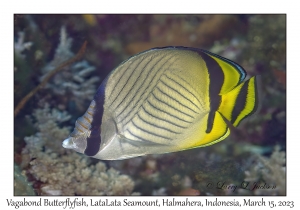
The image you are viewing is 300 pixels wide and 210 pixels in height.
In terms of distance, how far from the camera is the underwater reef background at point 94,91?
7.00 ft

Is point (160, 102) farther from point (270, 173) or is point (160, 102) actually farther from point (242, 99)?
point (270, 173)

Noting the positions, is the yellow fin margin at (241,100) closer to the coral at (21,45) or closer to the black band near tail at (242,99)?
the black band near tail at (242,99)

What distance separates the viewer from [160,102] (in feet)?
4.03

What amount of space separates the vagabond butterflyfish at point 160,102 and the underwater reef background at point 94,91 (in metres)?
0.96

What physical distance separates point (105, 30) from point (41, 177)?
181 cm

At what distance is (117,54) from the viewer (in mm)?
3135

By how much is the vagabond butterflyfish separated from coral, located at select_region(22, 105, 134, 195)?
36.2 inches

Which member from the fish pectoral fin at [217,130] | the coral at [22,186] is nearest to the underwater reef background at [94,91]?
the coral at [22,186]

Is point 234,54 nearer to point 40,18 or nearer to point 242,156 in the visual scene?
point 242,156

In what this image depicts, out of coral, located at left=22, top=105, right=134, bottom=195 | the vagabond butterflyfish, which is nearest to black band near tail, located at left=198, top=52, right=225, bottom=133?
the vagabond butterflyfish

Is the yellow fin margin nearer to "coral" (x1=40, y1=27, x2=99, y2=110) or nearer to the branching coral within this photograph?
the branching coral

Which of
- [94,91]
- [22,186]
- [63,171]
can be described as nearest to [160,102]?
[63,171]

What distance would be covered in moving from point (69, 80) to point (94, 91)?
28 centimetres

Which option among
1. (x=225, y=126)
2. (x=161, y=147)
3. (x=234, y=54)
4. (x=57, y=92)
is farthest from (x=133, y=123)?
(x=234, y=54)
